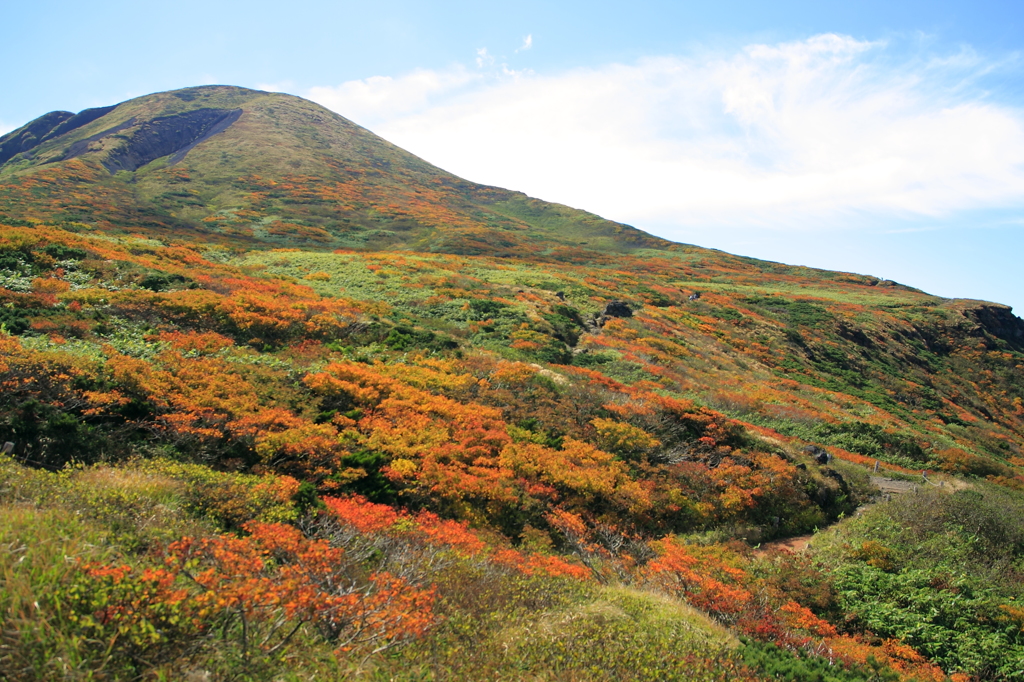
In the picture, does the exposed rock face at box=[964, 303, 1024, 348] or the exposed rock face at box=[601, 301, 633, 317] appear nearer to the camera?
the exposed rock face at box=[601, 301, 633, 317]

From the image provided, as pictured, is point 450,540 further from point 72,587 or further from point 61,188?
point 61,188

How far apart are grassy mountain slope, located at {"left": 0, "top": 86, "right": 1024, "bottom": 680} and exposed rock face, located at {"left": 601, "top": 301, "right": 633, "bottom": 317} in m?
0.69

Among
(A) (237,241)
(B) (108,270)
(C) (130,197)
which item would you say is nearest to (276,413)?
(B) (108,270)

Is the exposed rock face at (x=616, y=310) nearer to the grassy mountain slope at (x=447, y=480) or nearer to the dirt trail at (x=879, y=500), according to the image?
the grassy mountain slope at (x=447, y=480)

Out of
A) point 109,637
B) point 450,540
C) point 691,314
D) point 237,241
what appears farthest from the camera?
point 237,241

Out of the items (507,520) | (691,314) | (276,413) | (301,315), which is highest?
(691,314)

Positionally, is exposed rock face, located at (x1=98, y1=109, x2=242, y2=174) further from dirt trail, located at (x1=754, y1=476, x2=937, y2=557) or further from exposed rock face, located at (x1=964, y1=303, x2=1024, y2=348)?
exposed rock face, located at (x1=964, y1=303, x2=1024, y2=348)

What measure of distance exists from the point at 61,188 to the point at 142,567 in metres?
65.6

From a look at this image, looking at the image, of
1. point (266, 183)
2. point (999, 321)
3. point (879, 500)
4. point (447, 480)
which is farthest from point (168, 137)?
point (999, 321)

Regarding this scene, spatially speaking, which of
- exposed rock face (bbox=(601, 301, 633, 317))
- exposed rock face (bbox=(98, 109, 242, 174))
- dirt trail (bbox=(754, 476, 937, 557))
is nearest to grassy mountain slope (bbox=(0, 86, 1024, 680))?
dirt trail (bbox=(754, 476, 937, 557))

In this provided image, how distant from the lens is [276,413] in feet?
38.5

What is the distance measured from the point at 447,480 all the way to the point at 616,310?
2577cm

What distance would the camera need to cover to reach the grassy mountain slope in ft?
17.6

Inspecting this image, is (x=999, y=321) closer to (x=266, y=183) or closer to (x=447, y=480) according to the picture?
(x=447, y=480)
